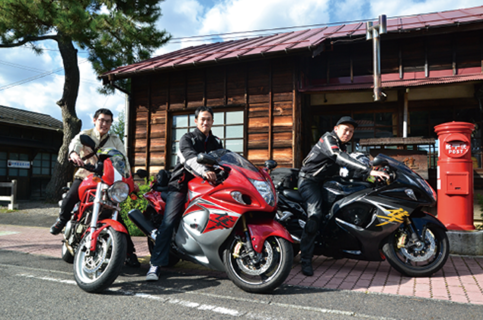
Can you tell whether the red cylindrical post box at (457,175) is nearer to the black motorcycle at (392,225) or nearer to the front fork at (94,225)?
the black motorcycle at (392,225)

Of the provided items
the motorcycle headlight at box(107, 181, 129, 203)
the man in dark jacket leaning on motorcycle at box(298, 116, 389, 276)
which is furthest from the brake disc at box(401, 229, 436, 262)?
the motorcycle headlight at box(107, 181, 129, 203)

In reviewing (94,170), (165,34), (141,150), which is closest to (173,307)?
(94,170)

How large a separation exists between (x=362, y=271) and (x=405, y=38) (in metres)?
7.11

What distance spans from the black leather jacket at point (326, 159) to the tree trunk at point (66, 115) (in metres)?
13.0

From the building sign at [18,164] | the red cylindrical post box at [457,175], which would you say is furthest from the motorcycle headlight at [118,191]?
the building sign at [18,164]

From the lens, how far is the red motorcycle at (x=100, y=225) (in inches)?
130

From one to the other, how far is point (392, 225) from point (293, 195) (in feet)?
4.14

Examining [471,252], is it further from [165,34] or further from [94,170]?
[165,34]

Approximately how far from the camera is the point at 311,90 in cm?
872

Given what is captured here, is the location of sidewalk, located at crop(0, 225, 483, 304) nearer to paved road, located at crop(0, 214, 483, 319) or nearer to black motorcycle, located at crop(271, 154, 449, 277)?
paved road, located at crop(0, 214, 483, 319)

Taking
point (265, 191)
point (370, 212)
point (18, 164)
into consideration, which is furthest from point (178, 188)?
point (18, 164)

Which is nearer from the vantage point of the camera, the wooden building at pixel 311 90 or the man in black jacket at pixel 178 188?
the man in black jacket at pixel 178 188

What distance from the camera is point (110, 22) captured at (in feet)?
41.6

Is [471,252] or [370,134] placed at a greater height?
[370,134]
